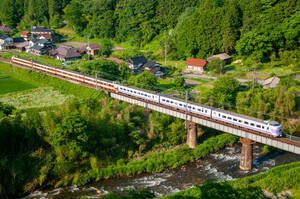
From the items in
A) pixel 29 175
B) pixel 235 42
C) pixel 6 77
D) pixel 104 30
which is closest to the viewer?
pixel 29 175

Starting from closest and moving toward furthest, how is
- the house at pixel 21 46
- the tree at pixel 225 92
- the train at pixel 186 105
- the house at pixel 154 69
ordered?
the train at pixel 186 105 → the tree at pixel 225 92 → the house at pixel 154 69 → the house at pixel 21 46

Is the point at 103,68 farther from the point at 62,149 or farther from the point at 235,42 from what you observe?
the point at 235,42

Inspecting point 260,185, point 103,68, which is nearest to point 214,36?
point 103,68

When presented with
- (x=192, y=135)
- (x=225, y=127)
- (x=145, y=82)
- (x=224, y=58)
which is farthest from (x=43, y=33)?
(x=225, y=127)

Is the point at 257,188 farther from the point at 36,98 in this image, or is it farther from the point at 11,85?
the point at 11,85

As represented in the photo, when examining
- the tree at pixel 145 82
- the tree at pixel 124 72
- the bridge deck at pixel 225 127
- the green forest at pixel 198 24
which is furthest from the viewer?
the green forest at pixel 198 24

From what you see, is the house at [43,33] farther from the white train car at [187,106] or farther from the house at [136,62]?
the white train car at [187,106]

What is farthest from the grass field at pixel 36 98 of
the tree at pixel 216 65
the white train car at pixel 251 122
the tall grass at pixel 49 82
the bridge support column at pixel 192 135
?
the tree at pixel 216 65
